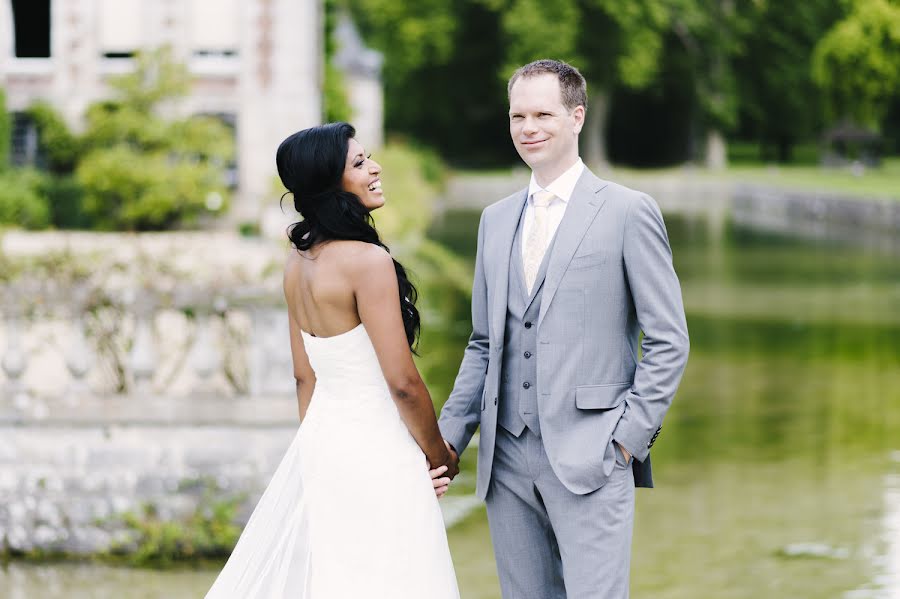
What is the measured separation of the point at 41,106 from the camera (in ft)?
84.3

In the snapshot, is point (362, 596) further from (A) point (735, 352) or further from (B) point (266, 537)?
(A) point (735, 352)

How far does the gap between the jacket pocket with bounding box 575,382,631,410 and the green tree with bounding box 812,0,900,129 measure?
45315mm

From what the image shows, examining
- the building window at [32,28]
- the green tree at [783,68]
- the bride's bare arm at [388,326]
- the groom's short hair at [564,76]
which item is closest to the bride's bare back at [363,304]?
the bride's bare arm at [388,326]

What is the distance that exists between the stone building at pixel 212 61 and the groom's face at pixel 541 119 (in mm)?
21840

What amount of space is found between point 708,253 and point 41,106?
12583 millimetres

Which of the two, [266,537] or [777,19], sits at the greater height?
[777,19]

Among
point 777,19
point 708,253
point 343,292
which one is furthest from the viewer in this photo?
point 777,19

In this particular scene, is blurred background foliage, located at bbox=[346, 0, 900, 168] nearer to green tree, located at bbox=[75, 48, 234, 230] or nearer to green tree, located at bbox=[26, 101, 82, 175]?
green tree, located at bbox=[75, 48, 234, 230]

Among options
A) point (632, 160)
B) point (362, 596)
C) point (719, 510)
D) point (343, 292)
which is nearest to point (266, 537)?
point (362, 596)

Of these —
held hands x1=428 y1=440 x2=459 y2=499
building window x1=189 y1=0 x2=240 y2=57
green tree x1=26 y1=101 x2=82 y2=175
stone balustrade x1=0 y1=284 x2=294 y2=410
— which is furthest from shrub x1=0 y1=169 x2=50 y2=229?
held hands x1=428 y1=440 x2=459 y2=499

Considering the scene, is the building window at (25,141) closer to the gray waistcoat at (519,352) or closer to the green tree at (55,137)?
the green tree at (55,137)

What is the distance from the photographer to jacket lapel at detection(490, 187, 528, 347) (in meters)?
3.77

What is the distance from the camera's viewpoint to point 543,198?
12.5 ft

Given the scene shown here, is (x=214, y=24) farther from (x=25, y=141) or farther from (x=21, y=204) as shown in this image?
(x=21, y=204)
